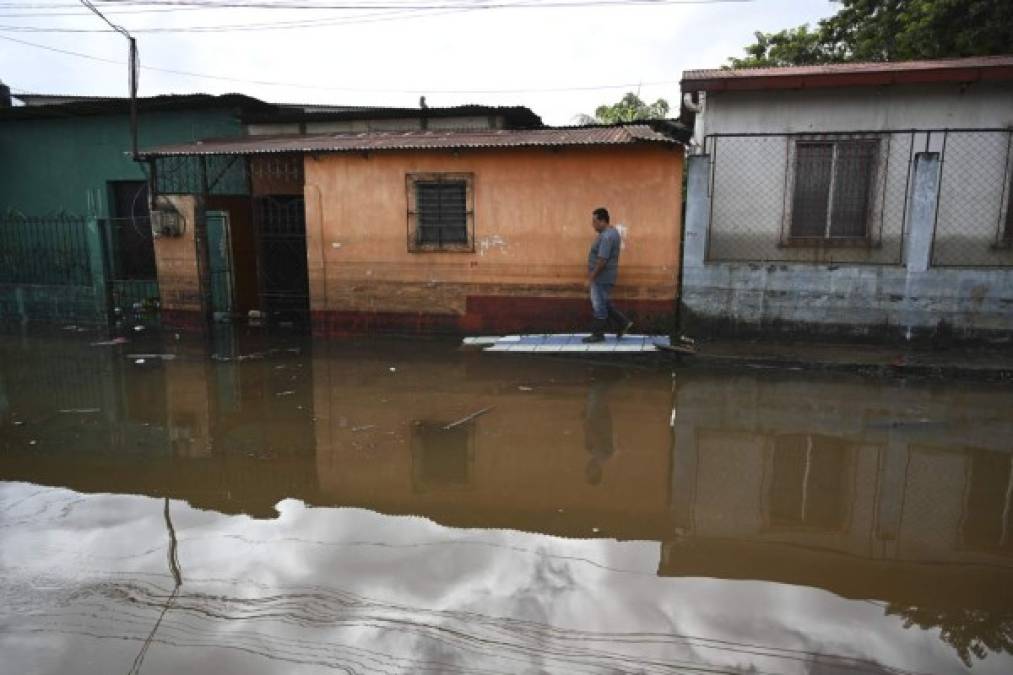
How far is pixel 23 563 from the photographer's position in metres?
3.82

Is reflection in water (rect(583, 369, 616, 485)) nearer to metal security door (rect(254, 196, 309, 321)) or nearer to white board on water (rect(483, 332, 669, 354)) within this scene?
white board on water (rect(483, 332, 669, 354))

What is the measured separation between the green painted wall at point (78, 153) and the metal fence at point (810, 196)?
28.4 ft

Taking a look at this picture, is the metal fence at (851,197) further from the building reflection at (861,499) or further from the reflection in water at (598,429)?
the reflection in water at (598,429)

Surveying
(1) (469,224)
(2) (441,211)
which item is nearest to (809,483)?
(1) (469,224)

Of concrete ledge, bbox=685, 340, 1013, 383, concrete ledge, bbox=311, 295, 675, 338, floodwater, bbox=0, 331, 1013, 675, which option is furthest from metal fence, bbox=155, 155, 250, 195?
concrete ledge, bbox=685, 340, 1013, 383

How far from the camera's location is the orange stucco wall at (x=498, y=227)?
9.07 m

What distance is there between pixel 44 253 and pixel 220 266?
382cm

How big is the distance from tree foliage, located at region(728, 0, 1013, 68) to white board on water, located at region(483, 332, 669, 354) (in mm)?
7927

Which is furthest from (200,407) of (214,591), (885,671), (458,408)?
(885,671)

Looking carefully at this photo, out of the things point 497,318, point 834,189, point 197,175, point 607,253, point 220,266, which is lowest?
point 497,318

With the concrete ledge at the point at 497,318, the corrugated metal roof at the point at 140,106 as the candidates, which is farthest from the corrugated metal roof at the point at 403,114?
the concrete ledge at the point at 497,318

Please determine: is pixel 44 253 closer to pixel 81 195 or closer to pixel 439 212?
pixel 81 195

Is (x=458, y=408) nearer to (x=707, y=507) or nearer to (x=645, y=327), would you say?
(x=707, y=507)

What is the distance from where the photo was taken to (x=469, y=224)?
31.9 ft
